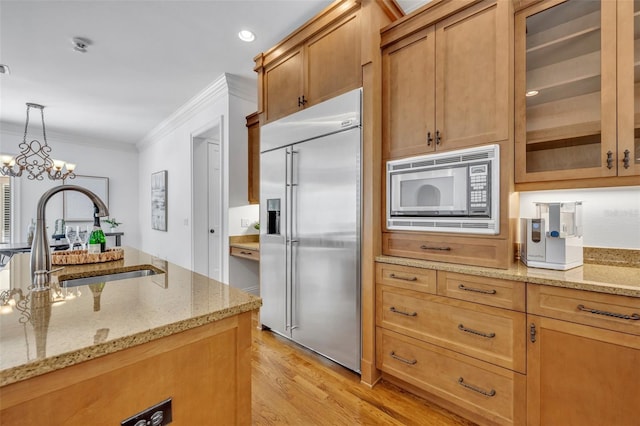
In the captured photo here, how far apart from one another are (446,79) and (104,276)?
2220mm

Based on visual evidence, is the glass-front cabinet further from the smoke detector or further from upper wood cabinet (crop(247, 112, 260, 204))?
the smoke detector

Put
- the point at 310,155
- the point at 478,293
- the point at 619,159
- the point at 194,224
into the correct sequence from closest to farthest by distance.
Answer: the point at 619,159 → the point at 478,293 → the point at 310,155 → the point at 194,224

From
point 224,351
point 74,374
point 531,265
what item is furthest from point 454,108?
point 74,374

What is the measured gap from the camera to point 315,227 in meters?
2.31

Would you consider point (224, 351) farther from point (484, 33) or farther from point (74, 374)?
point (484, 33)

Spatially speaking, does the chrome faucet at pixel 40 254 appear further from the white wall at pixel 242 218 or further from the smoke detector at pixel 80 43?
the smoke detector at pixel 80 43

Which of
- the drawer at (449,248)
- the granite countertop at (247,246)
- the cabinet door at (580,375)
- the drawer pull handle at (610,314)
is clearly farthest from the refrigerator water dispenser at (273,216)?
the drawer pull handle at (610,314)

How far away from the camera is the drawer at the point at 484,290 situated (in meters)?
1.48

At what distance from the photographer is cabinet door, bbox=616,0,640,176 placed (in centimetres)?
140

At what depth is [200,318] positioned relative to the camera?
0.84 m

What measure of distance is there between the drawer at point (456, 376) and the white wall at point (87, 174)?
6.33 meters

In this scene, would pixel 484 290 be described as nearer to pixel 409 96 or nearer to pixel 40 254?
pixel 409 96

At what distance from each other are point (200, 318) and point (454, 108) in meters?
1.76

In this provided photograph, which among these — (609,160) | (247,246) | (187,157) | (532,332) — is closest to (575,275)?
(532,332)
